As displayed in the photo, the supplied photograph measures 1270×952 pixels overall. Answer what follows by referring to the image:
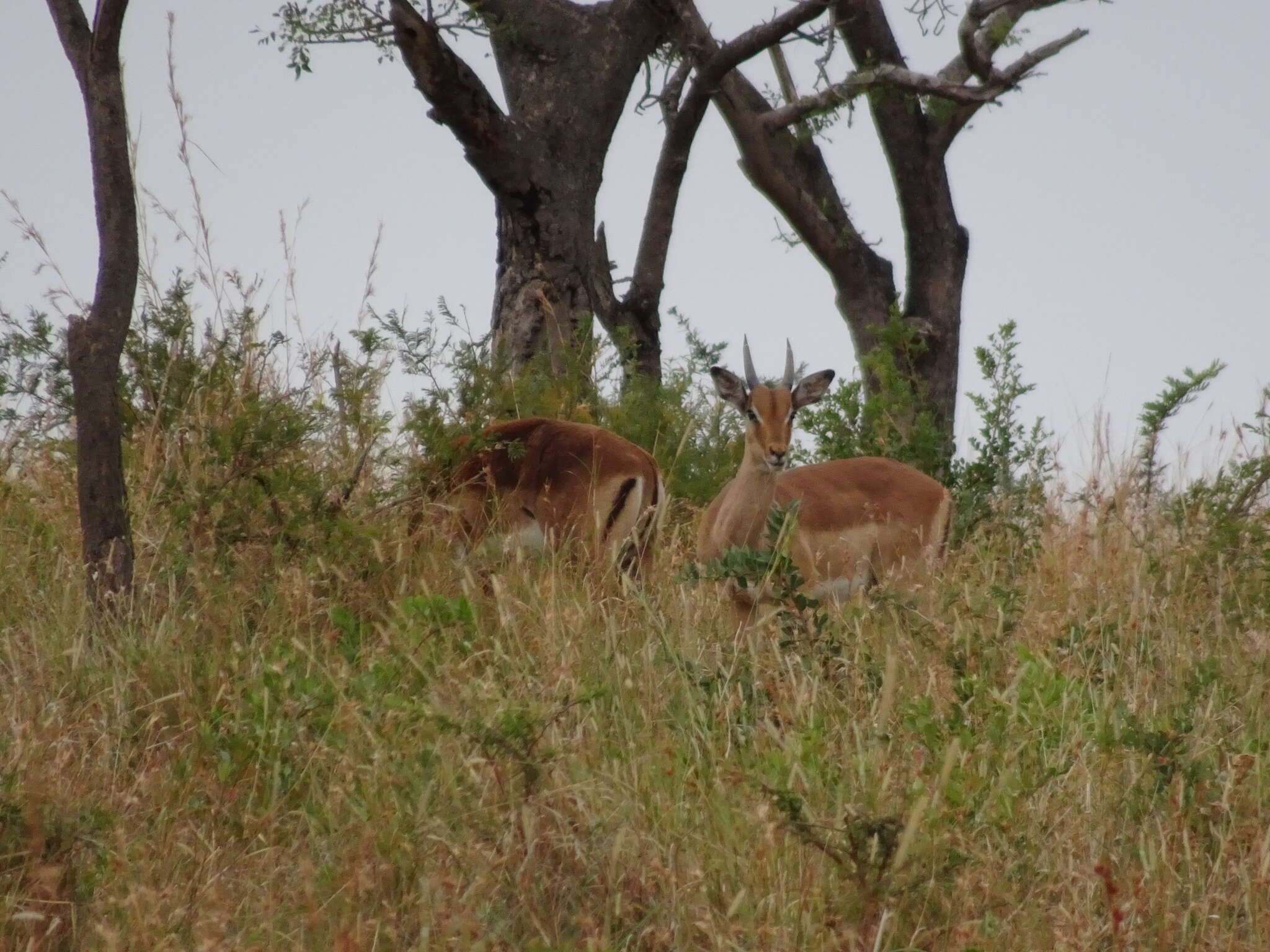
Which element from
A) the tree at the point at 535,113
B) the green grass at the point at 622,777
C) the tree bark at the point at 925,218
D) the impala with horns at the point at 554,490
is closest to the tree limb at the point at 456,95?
the tree at the point at 535,113

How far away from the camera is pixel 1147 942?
2928 millimetres

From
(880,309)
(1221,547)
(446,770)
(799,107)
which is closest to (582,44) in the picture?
(799,107)

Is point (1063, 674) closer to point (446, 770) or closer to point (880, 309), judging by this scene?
point (446, 770)

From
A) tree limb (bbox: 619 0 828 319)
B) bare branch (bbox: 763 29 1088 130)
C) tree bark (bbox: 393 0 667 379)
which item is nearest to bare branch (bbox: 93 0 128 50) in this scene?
tree bark (bbox: 393 0 667 379)

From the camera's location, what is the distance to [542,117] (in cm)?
981

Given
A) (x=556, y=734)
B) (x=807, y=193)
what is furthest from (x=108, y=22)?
(x=807, y=193)

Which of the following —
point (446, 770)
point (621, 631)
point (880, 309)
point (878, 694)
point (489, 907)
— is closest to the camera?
point (489, 907)

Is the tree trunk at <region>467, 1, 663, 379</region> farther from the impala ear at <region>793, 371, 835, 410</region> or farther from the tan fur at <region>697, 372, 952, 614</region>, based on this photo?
the tan fur at <region>697, 372, 952, 614</region>

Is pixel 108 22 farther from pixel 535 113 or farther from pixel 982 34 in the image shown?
pixel 982 34

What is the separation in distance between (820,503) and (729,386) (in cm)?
74

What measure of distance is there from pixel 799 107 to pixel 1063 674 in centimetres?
873

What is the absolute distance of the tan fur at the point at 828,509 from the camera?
6.67 metres

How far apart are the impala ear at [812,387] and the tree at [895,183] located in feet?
15.1

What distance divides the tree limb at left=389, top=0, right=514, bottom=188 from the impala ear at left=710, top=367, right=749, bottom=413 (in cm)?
272
